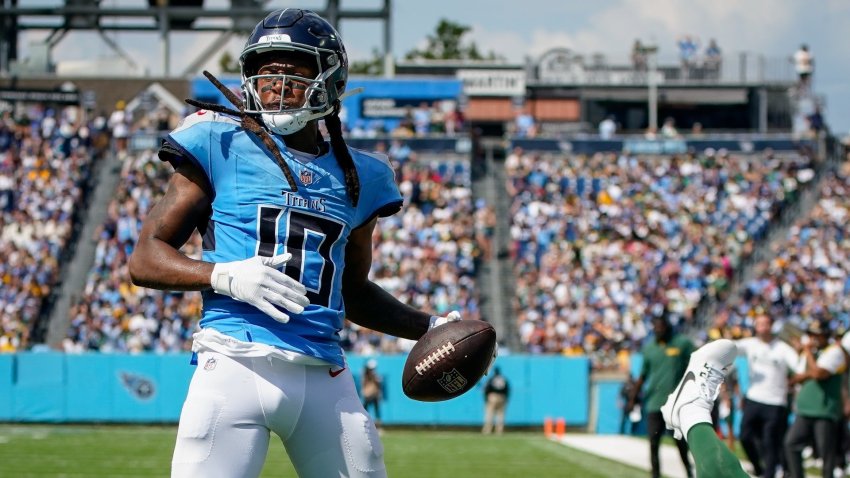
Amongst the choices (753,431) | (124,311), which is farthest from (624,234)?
(753,431)

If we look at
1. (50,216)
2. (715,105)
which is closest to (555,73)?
(715,105)

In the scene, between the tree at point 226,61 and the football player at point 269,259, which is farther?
the tree at point 226,61

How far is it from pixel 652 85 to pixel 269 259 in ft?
89.4

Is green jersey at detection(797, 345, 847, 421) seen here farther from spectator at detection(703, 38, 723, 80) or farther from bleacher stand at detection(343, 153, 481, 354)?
spectator at detection(703, 38, 723, 80)

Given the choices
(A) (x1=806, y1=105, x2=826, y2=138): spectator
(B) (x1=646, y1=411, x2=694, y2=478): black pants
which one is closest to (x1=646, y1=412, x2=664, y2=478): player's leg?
(B) (x1=646, y1=411, x2=694, y2=478): black pants

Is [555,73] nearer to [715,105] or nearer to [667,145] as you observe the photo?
[715,105]

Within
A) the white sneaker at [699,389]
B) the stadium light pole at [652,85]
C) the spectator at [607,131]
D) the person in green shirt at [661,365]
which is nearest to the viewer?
the white sneaker at [699,389]

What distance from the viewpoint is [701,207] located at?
23.1m

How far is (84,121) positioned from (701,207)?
504 inches

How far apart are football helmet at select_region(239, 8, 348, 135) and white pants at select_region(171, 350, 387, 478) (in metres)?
0.72

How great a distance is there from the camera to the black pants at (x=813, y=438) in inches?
395

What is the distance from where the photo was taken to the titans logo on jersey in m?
3.64

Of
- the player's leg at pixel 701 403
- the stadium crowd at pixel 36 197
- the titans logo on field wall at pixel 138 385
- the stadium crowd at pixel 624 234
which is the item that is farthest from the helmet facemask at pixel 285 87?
the stadium crowd at pixel 36 197

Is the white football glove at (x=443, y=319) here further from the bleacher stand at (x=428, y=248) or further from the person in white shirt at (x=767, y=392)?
the bleacher stand at (x=428, y=248)
